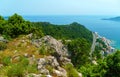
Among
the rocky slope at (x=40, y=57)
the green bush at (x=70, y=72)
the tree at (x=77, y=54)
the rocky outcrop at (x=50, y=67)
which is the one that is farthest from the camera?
the tree at (x=77, y=54)

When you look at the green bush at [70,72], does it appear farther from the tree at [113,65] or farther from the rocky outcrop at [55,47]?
the tree at [113,65]

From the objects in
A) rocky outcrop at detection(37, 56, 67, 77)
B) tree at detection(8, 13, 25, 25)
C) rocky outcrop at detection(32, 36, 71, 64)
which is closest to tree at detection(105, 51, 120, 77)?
rocky outcrop at detection(32, 36, 71, 64)

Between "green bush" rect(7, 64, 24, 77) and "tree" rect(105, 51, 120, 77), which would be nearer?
"green bush" rect(7, 64, 24, 77)

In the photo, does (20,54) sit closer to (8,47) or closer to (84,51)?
(8,47)

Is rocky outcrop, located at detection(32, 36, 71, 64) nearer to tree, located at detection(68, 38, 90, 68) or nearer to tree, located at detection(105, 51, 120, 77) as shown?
tree, located at detection(105, 51, 120, 77)

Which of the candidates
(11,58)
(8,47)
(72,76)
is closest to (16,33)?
(8,47)

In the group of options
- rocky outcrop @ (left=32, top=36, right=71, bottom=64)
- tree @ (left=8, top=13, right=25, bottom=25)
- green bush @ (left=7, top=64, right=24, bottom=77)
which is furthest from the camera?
tree @ (left=8, top=13, right=25, bottom=25)

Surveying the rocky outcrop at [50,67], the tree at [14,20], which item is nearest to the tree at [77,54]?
the tree at [14,20]

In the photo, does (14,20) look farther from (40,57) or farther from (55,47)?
(40,57)

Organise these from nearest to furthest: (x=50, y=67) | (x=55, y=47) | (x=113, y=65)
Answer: (x=50, y=67) → (x=55, y=47) → (x=113, y=65)

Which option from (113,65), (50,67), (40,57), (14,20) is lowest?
(113,65)

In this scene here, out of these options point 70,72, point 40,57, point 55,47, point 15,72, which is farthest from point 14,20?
point 15,72
